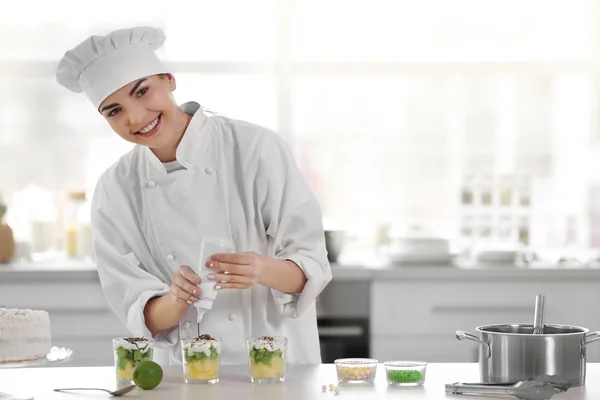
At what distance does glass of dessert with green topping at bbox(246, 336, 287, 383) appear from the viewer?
1.75m

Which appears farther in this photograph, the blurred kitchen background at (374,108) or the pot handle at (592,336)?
the blurred kitchen background at (374,108)

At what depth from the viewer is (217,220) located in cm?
221

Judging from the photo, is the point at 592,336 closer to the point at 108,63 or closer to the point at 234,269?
the point at 234,269

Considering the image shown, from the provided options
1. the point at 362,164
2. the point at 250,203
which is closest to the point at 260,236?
the point at 250,203

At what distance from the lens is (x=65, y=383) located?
1807 millimetres

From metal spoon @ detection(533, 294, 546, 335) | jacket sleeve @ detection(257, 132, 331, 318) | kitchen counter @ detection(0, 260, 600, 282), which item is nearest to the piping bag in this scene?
jacket sleeve @ detection(257, 132, 331, 318)

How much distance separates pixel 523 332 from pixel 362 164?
2.57 meters

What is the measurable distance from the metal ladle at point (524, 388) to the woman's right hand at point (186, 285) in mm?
558

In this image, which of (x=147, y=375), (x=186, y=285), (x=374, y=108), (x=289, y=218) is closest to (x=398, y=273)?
(x=374, y=108)

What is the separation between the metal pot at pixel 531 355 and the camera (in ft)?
5.45

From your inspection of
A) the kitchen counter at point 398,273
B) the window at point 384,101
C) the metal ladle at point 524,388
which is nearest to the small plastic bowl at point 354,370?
the metal ladle at point 524,388

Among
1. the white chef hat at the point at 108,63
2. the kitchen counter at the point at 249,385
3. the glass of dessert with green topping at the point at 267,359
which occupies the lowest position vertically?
the kitchen counter at the point at 249,385

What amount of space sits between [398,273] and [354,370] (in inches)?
73.3

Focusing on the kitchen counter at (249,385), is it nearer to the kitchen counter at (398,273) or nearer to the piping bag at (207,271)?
the piping bag at (207,271)
